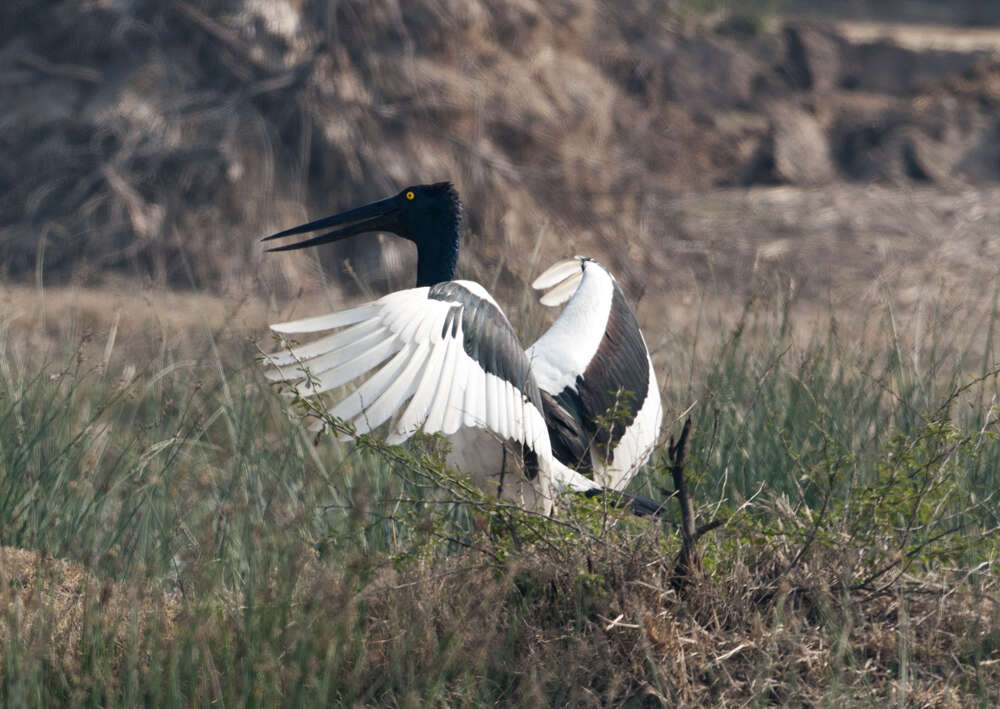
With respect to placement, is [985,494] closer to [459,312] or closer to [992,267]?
[459,312]

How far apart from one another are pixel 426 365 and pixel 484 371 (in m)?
0.18

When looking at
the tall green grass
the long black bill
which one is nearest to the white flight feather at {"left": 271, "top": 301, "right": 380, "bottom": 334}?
the tall green grass

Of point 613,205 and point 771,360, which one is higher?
point 771,360

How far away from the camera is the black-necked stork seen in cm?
293

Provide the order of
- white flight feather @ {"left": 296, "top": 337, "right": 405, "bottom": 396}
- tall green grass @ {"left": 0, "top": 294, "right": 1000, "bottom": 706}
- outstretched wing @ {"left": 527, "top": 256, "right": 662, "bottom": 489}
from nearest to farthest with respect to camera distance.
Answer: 1. tall green grass @ {"left": 0, "top": 294, "right": 1000, "bottom": 706}
2. white flight feather @ {"left": 296, "top": 337, "right": 405, "bottom": 396}
3. outstretched wing @ {"left": 527, "top": 256, "right": 662, "bottom": 489}

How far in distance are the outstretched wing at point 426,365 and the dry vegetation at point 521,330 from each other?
17 cm

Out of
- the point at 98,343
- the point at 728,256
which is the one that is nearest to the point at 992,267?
the point at 728,256

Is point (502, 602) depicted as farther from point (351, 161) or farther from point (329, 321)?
point (351, 161)

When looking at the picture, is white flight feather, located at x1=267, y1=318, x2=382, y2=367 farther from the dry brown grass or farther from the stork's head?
the stork's head

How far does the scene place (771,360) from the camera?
14.4ft

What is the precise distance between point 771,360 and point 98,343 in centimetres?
297

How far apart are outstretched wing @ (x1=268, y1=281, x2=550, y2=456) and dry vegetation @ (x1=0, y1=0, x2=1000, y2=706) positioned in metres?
0.17

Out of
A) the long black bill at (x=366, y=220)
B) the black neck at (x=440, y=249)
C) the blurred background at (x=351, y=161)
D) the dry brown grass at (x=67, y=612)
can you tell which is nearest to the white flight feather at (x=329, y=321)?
the dry brown grass at (x=67, y=612)

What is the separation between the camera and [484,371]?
314 centimetres
